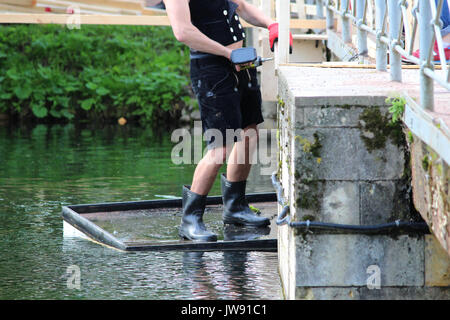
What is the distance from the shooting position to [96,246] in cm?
597

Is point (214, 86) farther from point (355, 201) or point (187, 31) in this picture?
point (355, 201)

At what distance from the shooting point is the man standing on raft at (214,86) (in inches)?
226

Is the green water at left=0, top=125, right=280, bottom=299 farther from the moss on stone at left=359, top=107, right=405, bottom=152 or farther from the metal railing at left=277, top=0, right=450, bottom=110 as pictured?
the metal railing at left=277, top=0, right=450, bottom=110

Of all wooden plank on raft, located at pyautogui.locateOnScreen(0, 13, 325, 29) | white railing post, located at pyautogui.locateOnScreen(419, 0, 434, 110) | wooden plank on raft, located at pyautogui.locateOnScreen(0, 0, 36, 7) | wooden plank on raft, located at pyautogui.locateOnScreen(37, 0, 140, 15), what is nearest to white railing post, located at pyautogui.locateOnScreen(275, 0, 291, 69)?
white railing post, located at pyautogui.locateOnScreen(419, 0, 434, 110)

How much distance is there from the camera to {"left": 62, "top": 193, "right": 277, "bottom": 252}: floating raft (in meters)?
5.78

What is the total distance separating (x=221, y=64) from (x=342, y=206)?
2056 mm

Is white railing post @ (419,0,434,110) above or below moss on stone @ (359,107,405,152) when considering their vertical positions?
above

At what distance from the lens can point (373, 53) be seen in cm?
689

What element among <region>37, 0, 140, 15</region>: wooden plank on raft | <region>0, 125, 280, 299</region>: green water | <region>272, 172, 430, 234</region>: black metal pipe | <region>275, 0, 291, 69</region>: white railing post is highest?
<region>37, 0, 140, 15</region>: wooden plank on raft

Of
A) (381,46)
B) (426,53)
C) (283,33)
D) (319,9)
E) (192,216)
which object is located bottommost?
(192,216)

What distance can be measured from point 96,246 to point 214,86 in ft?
3.98

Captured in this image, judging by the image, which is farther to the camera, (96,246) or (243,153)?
(243,153)

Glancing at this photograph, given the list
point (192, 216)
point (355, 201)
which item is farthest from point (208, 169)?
point (355, 201)

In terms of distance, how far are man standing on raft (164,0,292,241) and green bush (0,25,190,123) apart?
938 cm
